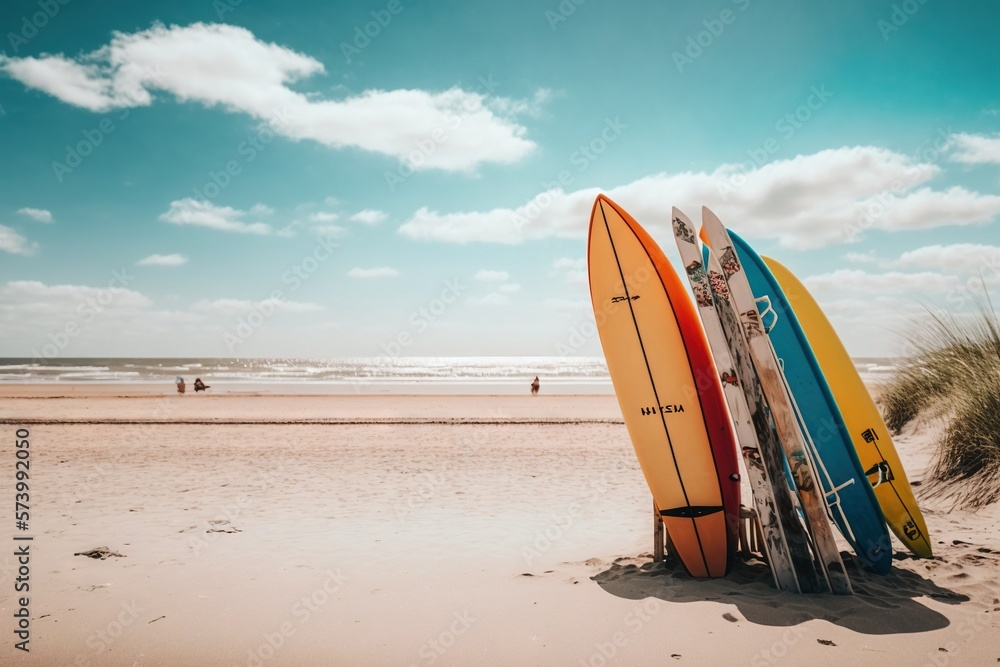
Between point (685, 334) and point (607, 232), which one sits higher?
point (607, 232)

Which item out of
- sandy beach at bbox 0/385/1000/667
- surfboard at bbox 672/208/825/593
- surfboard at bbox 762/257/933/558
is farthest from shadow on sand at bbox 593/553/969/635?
surfboard at bbox 762/257/933/558

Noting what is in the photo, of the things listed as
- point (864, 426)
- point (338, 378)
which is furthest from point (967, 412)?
point (338, 378)

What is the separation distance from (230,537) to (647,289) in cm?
388

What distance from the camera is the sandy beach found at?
104 inches

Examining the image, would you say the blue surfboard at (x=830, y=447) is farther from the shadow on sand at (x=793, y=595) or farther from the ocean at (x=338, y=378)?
the ocean at (x=338, y=378)

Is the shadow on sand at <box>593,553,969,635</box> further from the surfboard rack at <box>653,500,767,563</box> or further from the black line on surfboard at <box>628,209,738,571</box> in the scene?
the black line on surfboard at <box>628,209,738,571</box>

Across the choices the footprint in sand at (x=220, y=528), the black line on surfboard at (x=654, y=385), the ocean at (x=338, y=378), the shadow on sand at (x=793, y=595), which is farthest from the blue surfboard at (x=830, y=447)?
the ocean at (x=338, y=378)

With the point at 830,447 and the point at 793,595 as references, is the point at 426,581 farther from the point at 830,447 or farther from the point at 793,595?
the point at 830,447

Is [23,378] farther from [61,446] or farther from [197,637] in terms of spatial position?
[197,637]

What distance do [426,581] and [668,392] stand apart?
206 centimetres

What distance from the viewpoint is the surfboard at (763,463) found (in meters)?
3.19

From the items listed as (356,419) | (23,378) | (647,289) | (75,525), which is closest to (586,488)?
(647,289)

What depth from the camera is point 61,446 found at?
916 centimetres

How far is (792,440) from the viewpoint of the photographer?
3.13 metres
